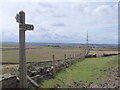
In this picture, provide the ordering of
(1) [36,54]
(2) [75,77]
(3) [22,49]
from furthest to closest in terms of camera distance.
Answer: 1. (1) [36,54]
2. (2) [75,77]
3. (3) [22,49]

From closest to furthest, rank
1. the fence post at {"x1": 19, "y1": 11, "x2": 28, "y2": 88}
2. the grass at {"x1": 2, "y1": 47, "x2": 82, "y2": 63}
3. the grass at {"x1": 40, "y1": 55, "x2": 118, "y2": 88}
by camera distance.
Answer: the fence post at {"x1": 19, "y1": 11, "x2": 28, "y2": 88}, the grass at {"x1": 40, "y1": 55, "x2": 118, "y2": 88}, the grass at {"x1": 2, "y1": 47, "x2": 82, "y2": 63}

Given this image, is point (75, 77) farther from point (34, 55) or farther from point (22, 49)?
point (34, 55)

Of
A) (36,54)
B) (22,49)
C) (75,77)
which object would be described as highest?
(22,49)

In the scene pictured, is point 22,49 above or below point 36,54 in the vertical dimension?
above

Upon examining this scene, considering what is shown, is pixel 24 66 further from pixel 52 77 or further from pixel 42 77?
pixel 52 77

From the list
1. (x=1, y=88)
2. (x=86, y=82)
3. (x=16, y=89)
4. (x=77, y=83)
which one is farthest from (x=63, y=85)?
(x=1, y=88)

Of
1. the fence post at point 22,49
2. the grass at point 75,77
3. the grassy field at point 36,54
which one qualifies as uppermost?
the fence post at point 22,49

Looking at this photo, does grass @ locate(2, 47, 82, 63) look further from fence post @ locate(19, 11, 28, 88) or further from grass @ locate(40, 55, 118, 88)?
fence post @ locate(19, 11, 28, 88)

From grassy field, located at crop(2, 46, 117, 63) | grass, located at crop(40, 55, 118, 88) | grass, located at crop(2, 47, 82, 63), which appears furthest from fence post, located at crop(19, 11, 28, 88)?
grass, located at crop(2, 47, 82, 63)

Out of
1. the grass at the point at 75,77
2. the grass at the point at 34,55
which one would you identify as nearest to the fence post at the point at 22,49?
the grass at the point at 75,77

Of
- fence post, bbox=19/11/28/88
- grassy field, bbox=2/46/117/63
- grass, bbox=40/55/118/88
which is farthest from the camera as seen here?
grassy field, bbox=2/46/117/63

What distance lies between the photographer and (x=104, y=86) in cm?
779

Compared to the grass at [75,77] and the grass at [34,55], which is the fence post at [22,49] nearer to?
the grass at [75,77]

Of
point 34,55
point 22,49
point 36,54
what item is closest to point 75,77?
point 22,49
